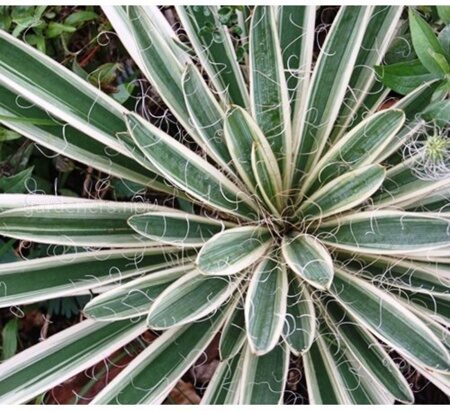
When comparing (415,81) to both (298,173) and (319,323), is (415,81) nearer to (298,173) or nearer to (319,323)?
(298,173)

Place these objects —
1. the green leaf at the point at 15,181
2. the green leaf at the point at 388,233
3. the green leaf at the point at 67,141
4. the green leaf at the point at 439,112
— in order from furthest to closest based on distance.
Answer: the green leaf at the point at 15,181 < the green leaf at the point at 67,141 < the green leaf at the point at 439,112 < the green leaf at the point at 388,233

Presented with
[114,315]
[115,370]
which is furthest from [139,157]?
[115,370]

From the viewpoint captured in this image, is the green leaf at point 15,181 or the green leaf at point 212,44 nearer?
the green leaf at point 212,44

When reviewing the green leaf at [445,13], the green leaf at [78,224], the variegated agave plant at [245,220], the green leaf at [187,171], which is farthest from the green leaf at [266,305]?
the green leaf at [445,13]

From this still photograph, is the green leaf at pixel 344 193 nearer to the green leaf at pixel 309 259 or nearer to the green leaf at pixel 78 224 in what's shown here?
the green leaf at pixel 309 259

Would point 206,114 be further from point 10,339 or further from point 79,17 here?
point 10,339

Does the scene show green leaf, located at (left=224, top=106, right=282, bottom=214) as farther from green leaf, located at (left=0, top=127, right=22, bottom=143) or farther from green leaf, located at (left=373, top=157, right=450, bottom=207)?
green leaf, located at (left=0, top=127, right=22, bottom=143)

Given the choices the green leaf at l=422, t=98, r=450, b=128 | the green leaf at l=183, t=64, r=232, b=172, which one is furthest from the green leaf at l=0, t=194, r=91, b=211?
the green leaf at l=422, t=98, r=450, b=128
